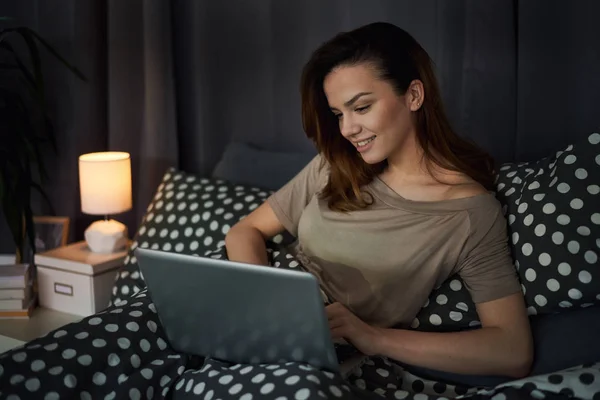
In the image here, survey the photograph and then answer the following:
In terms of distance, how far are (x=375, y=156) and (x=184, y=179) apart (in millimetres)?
762

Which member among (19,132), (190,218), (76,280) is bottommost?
(76,280)

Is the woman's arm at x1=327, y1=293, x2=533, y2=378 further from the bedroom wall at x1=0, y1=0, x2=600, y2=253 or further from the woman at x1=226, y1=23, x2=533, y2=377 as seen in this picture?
the bedroom wall at x1=0, y1=0, x2=600, y2=253

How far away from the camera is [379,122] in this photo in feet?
4.90

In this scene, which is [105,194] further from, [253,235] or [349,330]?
[349,330]

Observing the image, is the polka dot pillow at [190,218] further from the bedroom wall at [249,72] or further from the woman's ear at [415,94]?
the woman's ear at [415,94]

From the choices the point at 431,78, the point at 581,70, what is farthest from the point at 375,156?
the point at 581,70

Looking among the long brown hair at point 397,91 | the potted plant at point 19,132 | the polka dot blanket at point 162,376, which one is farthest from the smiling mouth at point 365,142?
the potted plant at point 19,132

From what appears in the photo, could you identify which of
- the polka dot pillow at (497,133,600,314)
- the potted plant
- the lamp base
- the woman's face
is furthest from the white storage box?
the polka dot pillow at (497,133,600,314)

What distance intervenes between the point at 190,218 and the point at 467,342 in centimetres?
89

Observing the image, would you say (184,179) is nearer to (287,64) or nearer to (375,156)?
(287,64)

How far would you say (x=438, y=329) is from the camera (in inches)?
58.5

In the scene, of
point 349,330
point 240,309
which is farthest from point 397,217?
point 240,309

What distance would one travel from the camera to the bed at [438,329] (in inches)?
46.3

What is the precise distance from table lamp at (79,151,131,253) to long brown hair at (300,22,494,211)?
2.68 ft
